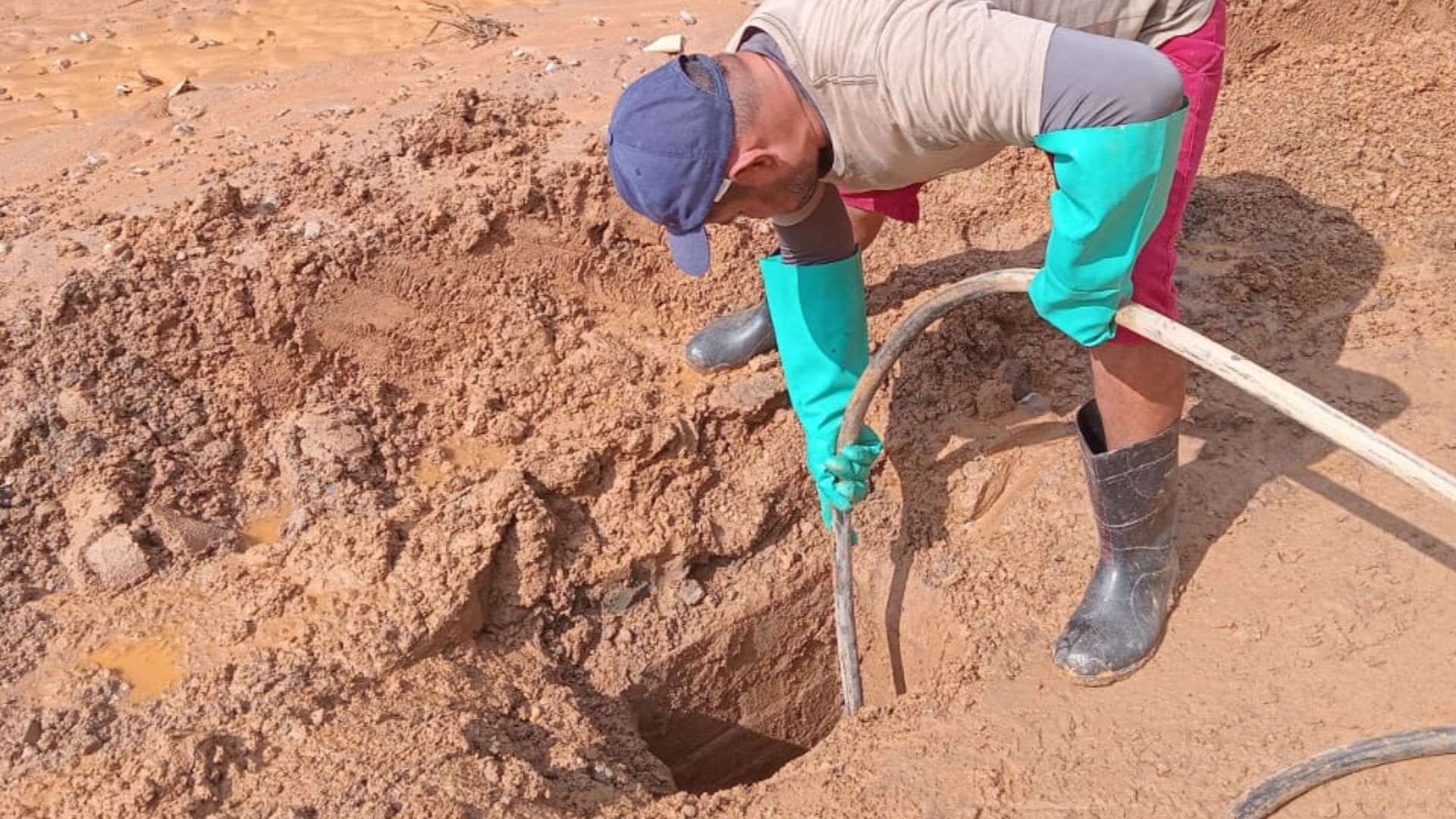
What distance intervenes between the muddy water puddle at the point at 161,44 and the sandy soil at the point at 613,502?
95 cm

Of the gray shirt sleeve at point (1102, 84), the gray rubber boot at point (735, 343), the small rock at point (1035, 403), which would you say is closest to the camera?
the gray shirt sleeve at point (1102, 84)

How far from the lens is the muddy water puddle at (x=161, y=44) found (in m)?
4.49

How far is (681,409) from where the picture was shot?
9.04 feet

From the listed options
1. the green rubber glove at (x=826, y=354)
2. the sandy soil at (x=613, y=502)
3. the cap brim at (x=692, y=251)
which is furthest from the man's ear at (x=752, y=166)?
the sandy soil at (x=613, y=502)

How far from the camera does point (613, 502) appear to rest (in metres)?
2.60

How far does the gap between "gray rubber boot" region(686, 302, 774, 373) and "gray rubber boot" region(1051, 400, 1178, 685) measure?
97 centimetres

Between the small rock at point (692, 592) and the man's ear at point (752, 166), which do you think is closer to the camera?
the man's ear at point (752, 166)

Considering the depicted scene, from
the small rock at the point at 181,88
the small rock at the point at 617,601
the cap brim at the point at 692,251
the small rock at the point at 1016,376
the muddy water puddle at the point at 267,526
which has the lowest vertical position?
the small rock at the point at 617,601

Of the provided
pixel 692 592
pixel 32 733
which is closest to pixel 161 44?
pixel 32 733

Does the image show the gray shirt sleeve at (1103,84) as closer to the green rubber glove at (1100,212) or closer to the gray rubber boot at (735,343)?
the green rubber glove at (1100,212)

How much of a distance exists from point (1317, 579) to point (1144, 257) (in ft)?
2.64

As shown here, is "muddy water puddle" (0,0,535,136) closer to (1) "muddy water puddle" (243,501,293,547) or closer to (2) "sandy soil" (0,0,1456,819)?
(2) "sandy soil" (0,0,1456,819)

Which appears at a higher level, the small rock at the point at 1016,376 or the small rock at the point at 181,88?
the small rock at the point at 181,88

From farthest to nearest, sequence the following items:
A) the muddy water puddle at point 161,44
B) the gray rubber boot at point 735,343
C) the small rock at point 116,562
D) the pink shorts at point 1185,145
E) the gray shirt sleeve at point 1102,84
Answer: the muddy water puddle at point 161,44 < the gray rubber boot at point 735,343 < the small rock at point 116,562 < the pink shorts at point 1185,145 < the gray shirt sleeve at point 1102,84
